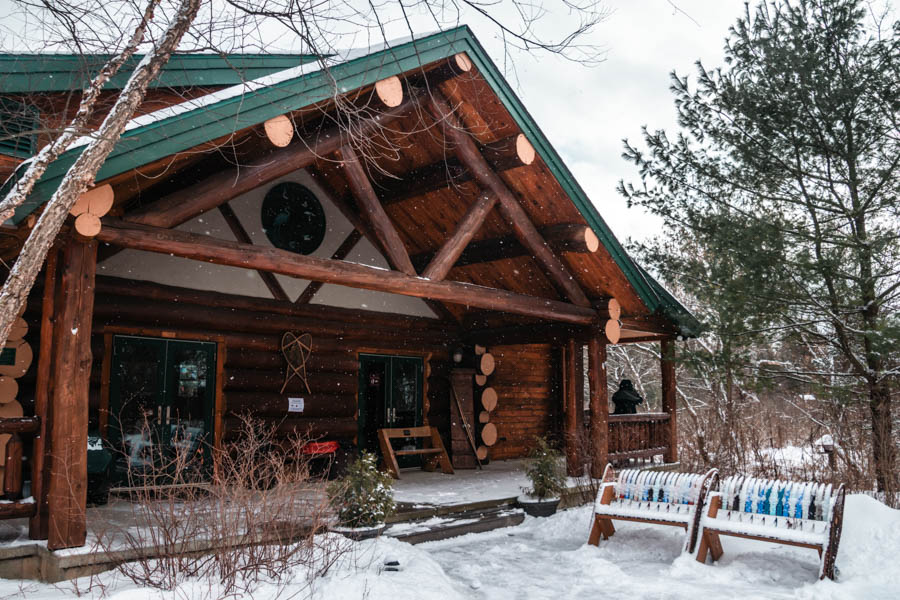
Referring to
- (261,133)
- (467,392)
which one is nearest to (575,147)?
(467,392)

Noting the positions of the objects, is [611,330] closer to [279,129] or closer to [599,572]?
[599,572]

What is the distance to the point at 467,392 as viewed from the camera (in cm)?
1203

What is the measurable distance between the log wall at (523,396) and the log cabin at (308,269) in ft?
1.01

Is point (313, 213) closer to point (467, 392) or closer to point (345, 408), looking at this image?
point (345, 408)

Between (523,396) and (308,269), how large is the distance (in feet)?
25.4

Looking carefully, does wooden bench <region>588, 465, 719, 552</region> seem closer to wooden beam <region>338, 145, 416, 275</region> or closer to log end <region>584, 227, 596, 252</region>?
log end <region>584, 227, 596, 252</region>

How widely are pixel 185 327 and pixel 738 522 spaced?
263 inches

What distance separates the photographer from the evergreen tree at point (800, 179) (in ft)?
30.5

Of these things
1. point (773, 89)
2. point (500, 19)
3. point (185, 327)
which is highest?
point (773, 89)

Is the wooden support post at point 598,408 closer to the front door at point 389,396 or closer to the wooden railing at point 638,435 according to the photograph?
the wooden railing at point 638,435

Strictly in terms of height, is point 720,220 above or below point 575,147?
below

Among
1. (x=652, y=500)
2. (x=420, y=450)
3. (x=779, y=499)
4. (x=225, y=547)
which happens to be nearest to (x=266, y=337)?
(x=420, y=450)

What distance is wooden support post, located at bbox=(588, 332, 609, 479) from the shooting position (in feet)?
32.6

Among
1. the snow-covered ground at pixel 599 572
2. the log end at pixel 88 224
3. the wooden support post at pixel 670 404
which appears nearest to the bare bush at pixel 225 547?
the snow-covered ground at pixel 599 572
